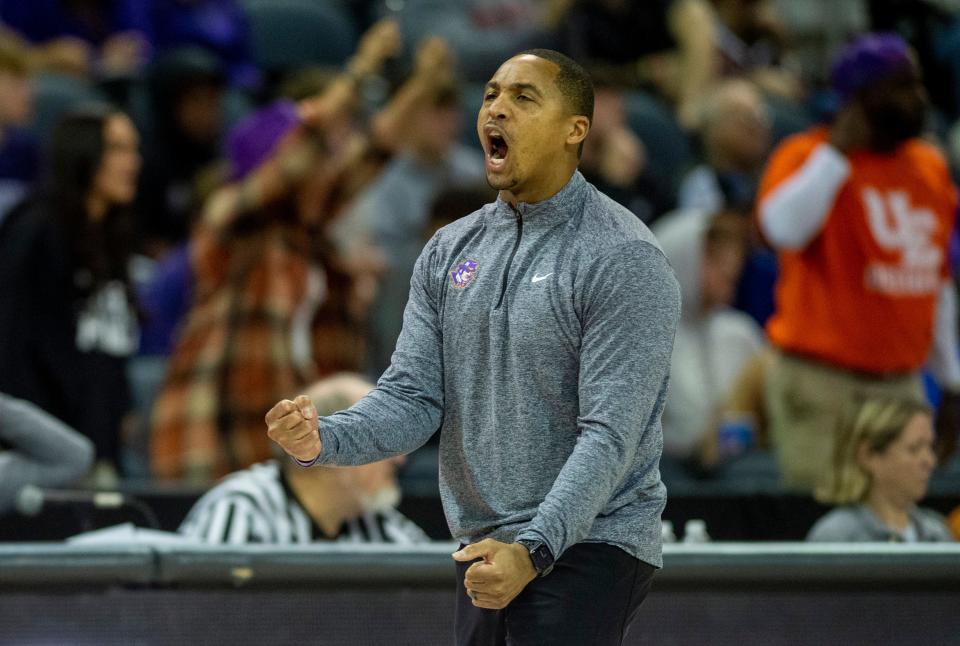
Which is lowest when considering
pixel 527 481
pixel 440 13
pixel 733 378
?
pixel 733 378

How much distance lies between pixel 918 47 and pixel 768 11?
2.94 ft

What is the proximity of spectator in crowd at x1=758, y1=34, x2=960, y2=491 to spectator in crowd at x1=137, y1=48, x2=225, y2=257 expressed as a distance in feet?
9.96

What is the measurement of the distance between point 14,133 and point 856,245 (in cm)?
350

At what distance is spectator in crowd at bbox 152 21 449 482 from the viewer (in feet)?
16.9

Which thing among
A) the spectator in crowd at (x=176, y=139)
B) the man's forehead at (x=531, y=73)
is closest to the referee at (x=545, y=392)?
the man's forehead at (x=531, y=73)

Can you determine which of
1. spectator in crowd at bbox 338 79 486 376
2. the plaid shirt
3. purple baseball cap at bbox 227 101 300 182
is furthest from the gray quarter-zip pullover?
spectator in crowd at bbox 338 79 486 376

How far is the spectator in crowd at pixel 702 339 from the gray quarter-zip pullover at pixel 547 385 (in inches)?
142

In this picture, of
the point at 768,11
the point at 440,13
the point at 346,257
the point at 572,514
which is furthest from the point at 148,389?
the point at 768,11

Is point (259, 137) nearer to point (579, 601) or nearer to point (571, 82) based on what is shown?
point (571, 82)

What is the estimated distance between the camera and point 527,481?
7.82 feet

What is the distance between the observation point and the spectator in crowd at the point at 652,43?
8133 mm

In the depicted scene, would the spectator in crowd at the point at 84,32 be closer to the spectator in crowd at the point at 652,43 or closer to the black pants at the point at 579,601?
the spectator in crowd at the point at 652,43

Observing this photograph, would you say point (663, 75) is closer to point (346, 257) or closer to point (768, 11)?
point (768, 11)

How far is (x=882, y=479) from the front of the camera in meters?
4.38
